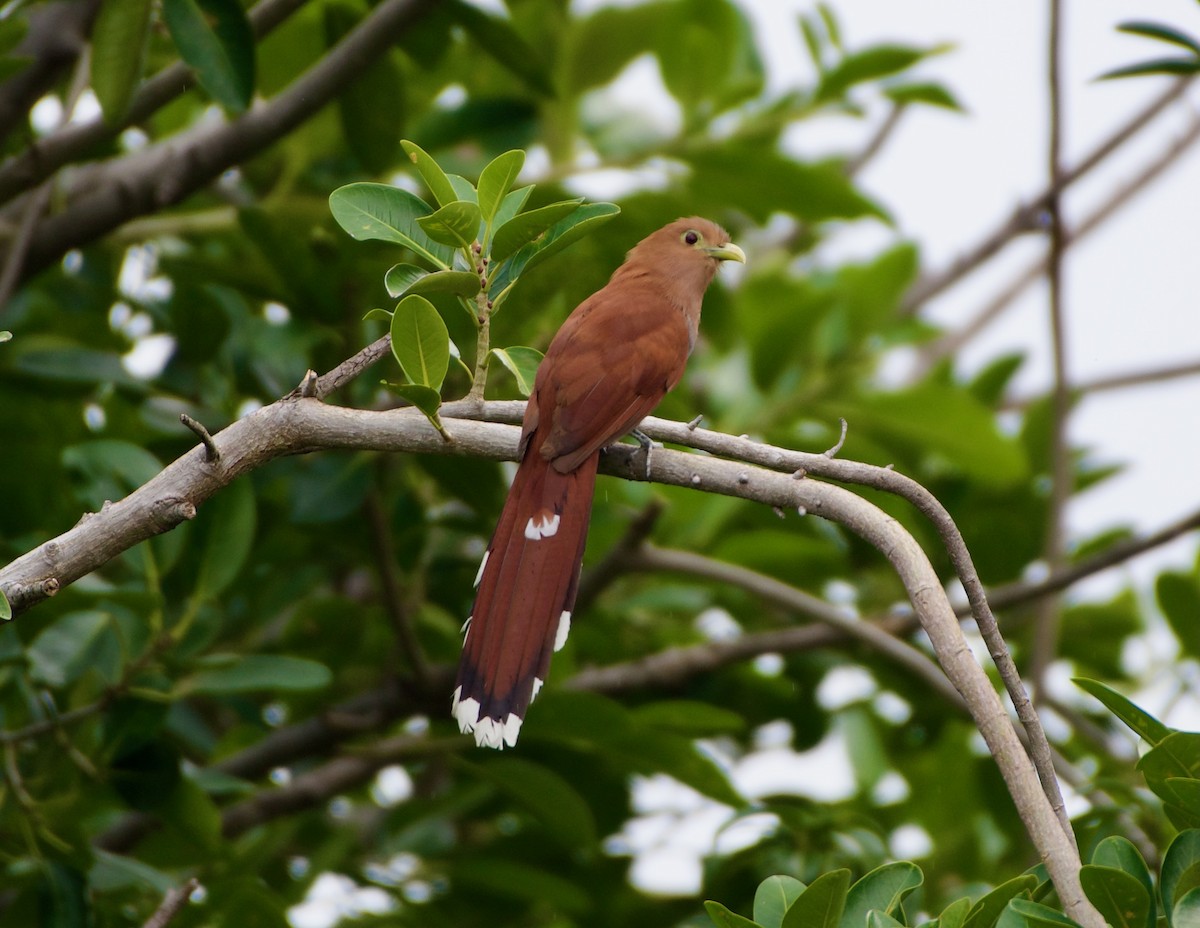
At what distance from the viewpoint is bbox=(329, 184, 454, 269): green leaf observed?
2467mm

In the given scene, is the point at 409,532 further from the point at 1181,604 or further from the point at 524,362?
the point at 1181,604

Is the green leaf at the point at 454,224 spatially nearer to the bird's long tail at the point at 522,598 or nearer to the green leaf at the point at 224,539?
the bird's long tail at the point at 522,598

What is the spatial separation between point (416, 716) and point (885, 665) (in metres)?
1.47

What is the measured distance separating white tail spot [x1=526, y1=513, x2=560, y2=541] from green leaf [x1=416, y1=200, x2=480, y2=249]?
0.79m

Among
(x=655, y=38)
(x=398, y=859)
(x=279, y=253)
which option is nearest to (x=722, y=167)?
(x=655, y=38)

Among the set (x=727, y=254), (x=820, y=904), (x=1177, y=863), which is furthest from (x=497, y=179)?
(x=727, y=254)

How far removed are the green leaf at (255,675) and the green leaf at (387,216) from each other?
1.15 m

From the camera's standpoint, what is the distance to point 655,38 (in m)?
4.45

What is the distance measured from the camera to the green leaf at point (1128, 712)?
6.55 feet

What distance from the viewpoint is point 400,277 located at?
8.29ft

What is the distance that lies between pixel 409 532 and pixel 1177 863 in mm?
2480

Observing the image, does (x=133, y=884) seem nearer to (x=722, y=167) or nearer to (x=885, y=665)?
(x=885, y=665)

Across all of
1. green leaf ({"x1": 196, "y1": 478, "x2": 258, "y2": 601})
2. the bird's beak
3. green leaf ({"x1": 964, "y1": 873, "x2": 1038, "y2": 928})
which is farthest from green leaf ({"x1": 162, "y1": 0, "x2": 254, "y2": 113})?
green leaf ({"x1": 964, "y1": 873, "x2": 1038, "y2": 928})

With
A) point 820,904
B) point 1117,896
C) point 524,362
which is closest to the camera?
point 1117,896
